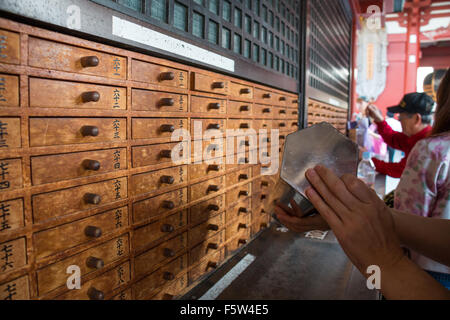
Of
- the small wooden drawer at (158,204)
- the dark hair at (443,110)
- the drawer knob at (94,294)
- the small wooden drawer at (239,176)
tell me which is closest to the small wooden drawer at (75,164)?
the small wooden drawer at (158,204)

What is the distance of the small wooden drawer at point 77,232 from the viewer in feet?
3.37

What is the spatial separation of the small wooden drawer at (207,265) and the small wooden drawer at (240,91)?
111 cm

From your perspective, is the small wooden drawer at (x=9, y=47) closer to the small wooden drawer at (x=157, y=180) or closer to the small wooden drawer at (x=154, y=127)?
the small wooden drawer at (x=154, y=127)

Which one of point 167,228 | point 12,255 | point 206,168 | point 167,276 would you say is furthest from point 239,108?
point 12,255

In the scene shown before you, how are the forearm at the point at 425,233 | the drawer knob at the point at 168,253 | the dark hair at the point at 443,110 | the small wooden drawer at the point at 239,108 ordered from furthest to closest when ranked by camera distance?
the small wooden drawer at the point at 239,108 → the drawer knob at the point at 168,253 → the dark hair at the point at 443,110 → the forearm at the point at 425,233

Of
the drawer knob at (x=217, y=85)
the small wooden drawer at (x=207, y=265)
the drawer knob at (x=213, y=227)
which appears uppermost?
the drawer knob at (x=217, y=85)

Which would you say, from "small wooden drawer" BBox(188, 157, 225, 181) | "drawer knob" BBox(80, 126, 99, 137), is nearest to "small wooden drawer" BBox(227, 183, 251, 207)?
"small wooden drawer" BBox(188, 157, 225, 181)

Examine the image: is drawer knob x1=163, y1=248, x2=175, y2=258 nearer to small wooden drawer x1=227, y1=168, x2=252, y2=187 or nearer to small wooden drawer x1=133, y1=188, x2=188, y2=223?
small wooden drawer x1=133, y1=188, x2=188, y2=223

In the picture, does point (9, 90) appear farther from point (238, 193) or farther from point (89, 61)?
point (238, 193)

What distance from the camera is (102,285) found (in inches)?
50.1

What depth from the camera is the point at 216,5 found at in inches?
75.7

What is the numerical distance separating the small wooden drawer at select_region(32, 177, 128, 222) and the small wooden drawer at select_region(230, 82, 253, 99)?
1.12m
